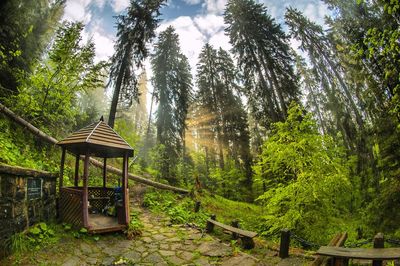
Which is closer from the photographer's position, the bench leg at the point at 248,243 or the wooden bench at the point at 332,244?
the wooden bench at the point at 332,244

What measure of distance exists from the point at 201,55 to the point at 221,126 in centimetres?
893

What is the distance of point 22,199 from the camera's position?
605 cm

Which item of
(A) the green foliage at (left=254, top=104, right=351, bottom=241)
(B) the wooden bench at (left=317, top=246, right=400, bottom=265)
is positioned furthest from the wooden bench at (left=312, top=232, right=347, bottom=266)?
(A) the green foliage at (left=254, top=104, right=351, bottom=241)

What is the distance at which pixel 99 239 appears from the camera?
7.36m

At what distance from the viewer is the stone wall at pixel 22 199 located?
5.26m

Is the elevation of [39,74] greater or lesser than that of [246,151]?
greater

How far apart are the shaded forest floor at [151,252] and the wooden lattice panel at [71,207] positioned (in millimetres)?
580

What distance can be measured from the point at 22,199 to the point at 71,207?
6.28 feet

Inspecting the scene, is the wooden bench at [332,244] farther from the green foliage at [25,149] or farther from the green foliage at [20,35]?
the green foliage at [20,35]

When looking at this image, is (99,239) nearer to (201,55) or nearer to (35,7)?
(35,7)

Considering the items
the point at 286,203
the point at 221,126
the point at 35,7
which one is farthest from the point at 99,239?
the point at 221,126

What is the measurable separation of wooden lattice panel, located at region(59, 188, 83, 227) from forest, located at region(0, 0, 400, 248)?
199 cm

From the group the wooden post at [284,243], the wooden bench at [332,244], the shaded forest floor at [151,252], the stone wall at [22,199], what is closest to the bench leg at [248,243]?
the shaded forest floor at [151,252]

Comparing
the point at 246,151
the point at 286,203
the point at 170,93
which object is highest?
the point at 170,93
